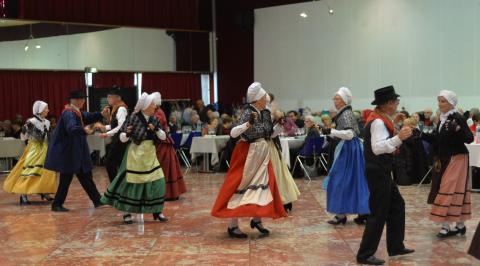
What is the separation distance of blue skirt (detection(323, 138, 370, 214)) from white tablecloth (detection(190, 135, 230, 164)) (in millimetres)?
5751

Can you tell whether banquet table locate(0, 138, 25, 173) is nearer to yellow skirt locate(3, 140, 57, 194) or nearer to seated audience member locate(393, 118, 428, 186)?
yellow skirt locate(3, 140, 57, 194)

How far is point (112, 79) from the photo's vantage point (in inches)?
685

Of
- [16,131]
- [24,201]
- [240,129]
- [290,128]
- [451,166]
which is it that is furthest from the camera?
[16,131]

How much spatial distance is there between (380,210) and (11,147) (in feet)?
30.3

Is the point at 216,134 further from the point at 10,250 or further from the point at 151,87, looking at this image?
the point at 10,250

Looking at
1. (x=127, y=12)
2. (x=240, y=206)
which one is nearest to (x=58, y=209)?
(x=240, y=206)

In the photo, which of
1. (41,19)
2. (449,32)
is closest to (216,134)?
(449,32)

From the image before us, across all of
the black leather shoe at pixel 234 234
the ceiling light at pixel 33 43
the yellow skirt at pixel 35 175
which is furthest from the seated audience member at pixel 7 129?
the black leather shoe at pixel 234 234

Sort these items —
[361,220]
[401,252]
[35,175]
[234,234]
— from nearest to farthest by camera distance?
[401,252], [234,234], [361,220], [35,175]

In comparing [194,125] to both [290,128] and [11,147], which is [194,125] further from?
[11,147]

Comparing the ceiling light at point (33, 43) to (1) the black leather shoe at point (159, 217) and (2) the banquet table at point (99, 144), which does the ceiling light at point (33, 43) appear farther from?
(1) the black leather shoe at point (159, 217)

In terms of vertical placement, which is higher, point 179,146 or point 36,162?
point 36,162

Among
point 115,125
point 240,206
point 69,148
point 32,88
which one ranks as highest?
point 32,88

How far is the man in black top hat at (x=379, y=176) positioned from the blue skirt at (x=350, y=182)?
1422 millimetres
